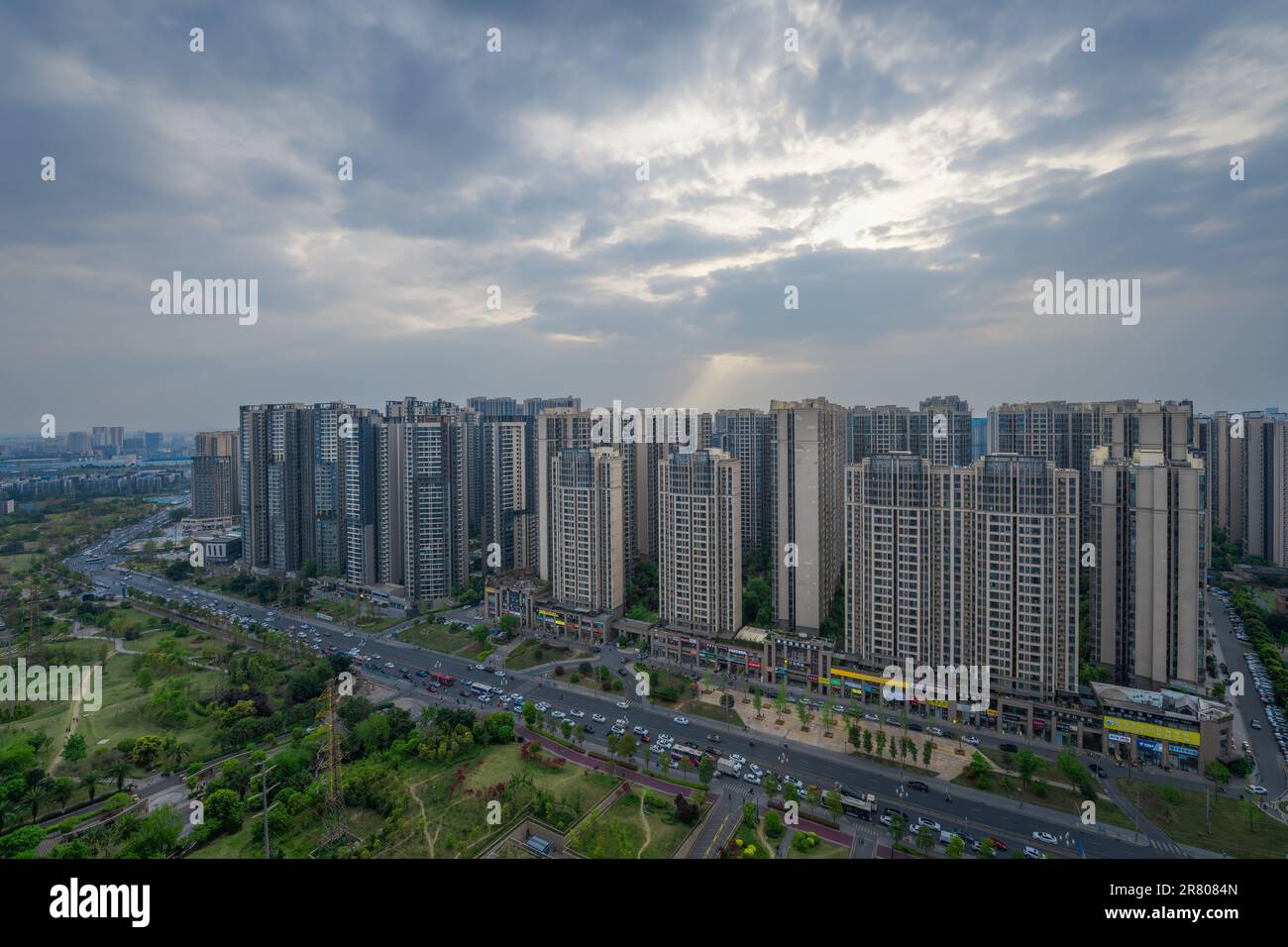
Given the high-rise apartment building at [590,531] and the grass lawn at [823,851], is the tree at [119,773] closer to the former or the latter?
the high-rise apartment building at [590,531]

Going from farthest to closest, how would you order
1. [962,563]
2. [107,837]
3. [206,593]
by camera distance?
[206,593] → [962,563] → [107,837]

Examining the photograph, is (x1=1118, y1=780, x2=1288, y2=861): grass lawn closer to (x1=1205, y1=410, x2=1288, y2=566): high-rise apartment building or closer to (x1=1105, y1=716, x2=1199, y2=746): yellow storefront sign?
(x1=1105, y1=716, x2=1199, y2=746): yellow storefront sign

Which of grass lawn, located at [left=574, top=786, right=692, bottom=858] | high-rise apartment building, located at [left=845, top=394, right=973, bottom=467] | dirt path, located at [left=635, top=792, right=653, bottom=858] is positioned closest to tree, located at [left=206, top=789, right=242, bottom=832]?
grass lawn, located at [left=574, top=786, right=692, bottom=858]

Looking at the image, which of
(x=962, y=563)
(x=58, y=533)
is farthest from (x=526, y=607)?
(x=58, y=533)

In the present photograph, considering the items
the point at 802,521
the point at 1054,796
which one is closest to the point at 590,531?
the point at 802,521

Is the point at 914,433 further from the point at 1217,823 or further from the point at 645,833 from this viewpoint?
the point at 645,833

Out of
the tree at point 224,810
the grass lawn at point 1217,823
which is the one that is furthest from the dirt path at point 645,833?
the grass lawn at point 1217,823
